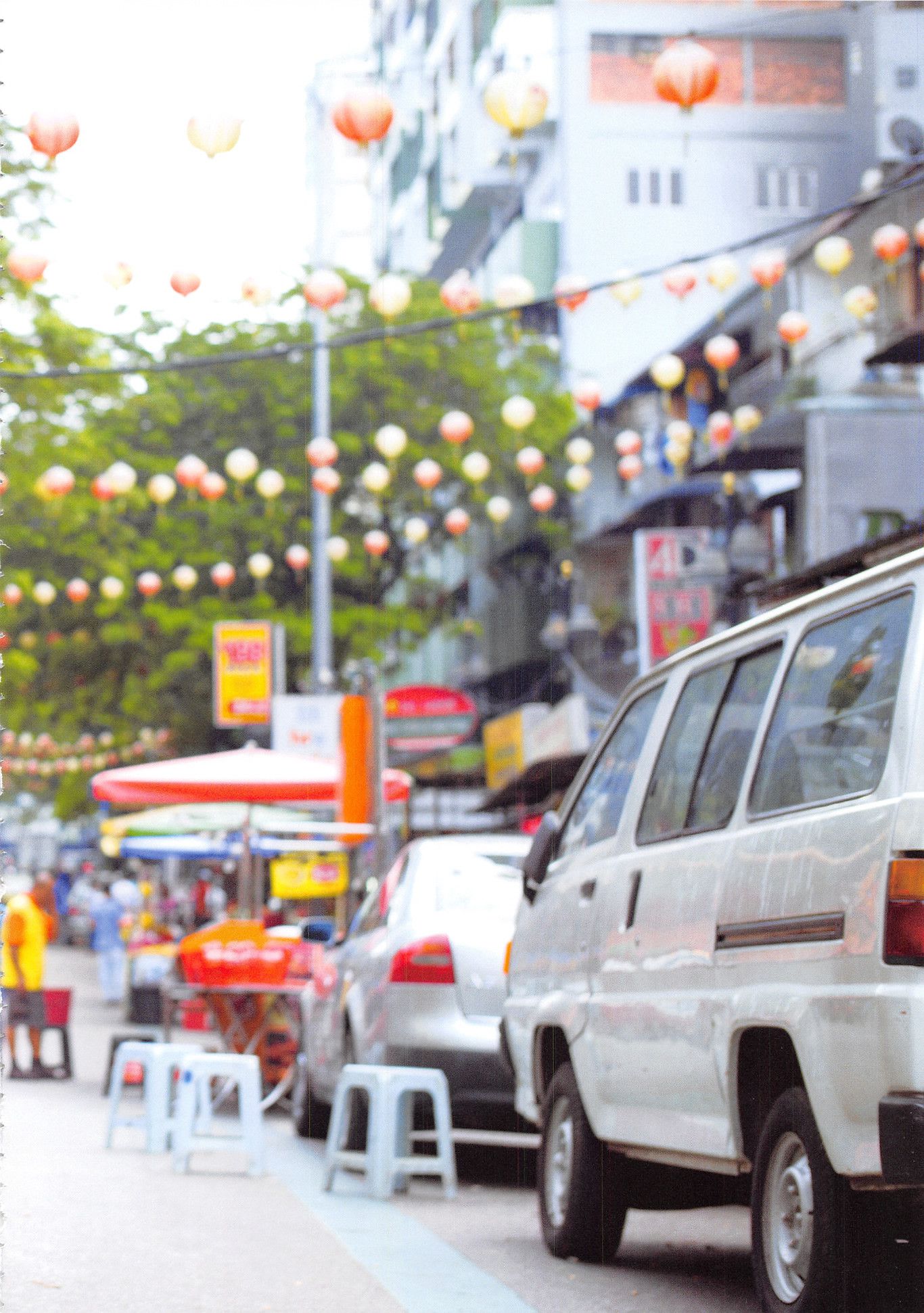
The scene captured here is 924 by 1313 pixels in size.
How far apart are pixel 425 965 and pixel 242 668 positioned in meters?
18.9

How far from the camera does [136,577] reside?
37562mm

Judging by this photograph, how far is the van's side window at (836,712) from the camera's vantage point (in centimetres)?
541

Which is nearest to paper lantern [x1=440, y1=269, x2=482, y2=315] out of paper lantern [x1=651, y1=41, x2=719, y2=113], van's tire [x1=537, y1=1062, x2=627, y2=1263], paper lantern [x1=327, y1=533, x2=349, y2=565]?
paper lantern [x1=651, y1=41, x2=719, y2=113]

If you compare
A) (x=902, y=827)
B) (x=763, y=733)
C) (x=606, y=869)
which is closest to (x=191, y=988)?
(x=606, y=869)

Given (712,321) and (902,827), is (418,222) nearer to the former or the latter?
(712,321)

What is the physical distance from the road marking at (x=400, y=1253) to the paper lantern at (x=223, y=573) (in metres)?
23.6

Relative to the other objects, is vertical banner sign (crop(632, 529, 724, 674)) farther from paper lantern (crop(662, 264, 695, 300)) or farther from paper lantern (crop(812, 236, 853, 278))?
paper lantern (crop(812, 236, 853, 278))

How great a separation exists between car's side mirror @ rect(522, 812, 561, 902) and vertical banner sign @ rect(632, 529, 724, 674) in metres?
15.6

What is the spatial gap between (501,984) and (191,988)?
4.53 meters

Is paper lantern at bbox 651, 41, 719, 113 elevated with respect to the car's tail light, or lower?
elevated

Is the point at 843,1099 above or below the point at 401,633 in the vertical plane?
below

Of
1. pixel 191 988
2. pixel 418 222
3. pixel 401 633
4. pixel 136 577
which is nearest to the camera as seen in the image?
pixel 191 988

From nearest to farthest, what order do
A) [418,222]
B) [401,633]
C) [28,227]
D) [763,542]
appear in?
[28,227], [763,542], [401,633], [418,222]

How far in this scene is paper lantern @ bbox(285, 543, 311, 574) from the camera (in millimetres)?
33750
